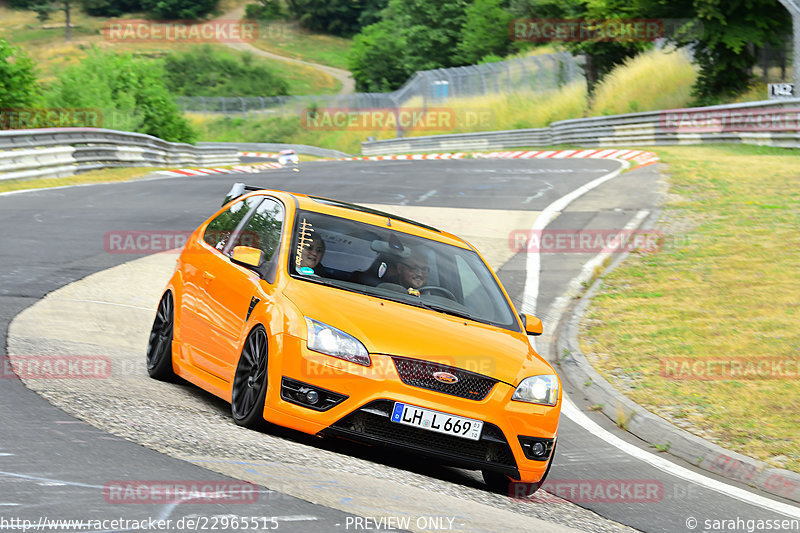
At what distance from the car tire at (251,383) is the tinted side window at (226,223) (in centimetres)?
162

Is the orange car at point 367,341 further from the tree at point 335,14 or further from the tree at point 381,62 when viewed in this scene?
the tree at point 335,14

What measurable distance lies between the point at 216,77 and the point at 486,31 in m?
39.5

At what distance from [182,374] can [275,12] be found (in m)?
147

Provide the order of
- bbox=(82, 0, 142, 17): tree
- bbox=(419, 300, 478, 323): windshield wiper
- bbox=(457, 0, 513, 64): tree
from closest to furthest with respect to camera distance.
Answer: bbox=(419, 300, 478, 323): windshield wiper, bbox=(457, 0, 513, 64): tree, bbox=(82, 0, 142, 17): tree

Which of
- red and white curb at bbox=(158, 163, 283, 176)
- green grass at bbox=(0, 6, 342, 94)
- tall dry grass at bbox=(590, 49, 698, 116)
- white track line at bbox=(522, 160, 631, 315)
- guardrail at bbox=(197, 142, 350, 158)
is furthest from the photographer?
green grass at bbox=(0, 6, 342, 94)

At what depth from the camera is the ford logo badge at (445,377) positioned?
240 inches

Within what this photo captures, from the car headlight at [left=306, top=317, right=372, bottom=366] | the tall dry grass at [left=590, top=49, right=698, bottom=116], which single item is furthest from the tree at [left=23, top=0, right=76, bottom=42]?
the car headlight at [left=306, top=317, right=372, bottom=366]

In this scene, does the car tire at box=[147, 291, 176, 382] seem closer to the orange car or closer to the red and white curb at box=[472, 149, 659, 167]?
the orange car

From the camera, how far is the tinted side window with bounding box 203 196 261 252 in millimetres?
8070

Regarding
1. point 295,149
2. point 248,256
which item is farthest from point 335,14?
point 248,256

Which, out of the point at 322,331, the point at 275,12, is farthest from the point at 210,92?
the point at 322,331

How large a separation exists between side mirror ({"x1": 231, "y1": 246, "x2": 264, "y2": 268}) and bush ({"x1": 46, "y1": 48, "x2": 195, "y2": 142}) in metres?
30.8

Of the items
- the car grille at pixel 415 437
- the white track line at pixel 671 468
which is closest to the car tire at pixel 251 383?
the car grille at pixel 415 437

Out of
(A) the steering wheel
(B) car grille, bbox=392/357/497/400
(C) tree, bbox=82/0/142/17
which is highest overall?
(C) tree, bbox=82/0/142/17
